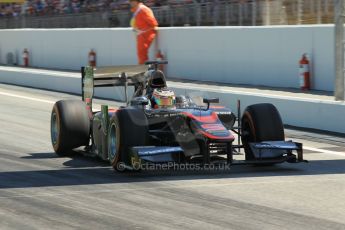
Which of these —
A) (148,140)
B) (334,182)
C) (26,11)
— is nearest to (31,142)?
(148,140)

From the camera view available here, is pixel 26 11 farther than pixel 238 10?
Yes

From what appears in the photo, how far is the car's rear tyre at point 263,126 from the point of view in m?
10.5

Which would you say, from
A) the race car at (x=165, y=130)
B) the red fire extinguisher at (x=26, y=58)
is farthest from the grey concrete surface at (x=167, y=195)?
the red fire extinguisher at (x=26, y=58)

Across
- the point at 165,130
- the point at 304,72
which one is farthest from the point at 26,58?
the point at 165,130

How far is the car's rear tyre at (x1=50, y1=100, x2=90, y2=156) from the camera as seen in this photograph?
11.5 m

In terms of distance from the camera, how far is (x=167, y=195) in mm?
8727

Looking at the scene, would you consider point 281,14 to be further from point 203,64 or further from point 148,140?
point 148,140

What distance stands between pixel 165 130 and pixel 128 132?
654 millimetres

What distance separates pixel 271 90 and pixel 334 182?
8579 millimetres

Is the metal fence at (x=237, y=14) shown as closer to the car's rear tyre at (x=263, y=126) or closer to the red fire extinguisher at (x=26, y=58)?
the red fire extinguisher at (x=26, y=58)

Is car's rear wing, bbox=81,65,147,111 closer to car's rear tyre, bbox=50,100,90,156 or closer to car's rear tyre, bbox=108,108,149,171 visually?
car's rear tyre, bbox=50,100,90,156

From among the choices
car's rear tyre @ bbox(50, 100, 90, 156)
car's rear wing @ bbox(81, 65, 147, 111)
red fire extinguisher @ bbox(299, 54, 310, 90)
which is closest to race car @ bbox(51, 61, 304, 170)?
car's rear tyre @ bbox(50, 100, 90, 156)

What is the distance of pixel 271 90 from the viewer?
18.0 meters

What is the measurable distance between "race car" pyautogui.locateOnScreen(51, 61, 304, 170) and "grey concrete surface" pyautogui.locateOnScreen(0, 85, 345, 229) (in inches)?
8.4
